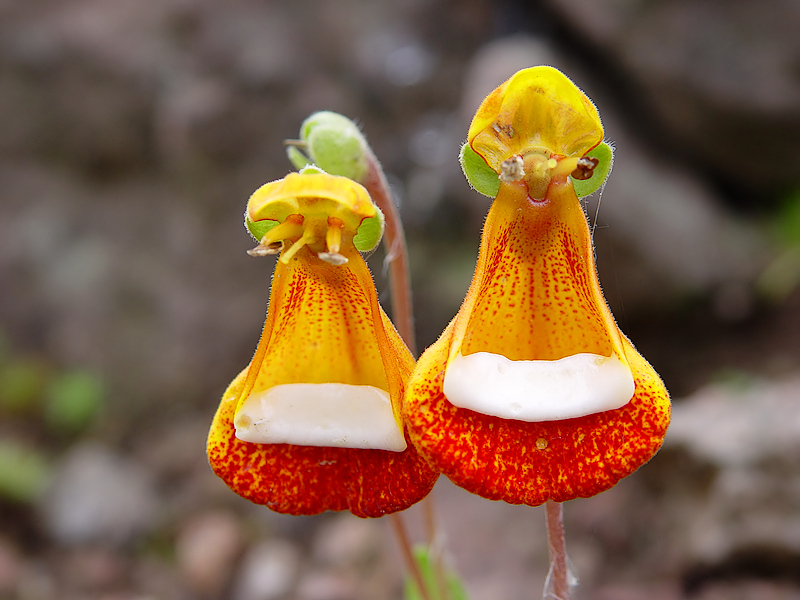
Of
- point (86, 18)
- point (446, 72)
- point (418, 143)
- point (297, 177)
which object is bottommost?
point (297, 177)

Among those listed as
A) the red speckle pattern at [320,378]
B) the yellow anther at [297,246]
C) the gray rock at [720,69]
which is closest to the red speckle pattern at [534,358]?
the red speckle pattern at [320,378]

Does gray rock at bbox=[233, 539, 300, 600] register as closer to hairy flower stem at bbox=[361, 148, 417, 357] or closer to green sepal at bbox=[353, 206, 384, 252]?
hairy flower stem at bbox=[361, 148, 417, 357]

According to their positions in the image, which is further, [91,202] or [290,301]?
[91,202]

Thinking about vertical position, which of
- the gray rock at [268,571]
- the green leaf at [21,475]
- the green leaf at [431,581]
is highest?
the green leaf at [431,581]

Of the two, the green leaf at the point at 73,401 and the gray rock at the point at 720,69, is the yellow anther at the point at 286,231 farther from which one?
the green leaf at the point at 73,401

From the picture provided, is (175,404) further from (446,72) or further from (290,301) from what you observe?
(290,301)

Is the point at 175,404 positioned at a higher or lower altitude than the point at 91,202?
lower

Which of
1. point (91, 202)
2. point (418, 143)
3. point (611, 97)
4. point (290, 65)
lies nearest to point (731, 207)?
point (611, 97)
